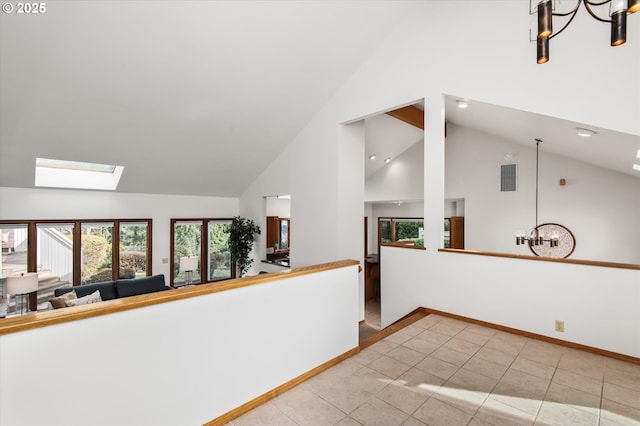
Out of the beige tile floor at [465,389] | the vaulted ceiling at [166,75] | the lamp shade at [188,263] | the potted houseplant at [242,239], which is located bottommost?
the beige tile floor at [465,389]

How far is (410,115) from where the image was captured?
5.92m

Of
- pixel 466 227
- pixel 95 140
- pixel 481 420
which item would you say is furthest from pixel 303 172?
pixel 481 420

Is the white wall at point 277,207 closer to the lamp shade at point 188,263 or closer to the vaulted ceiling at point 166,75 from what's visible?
the lamp shade at point 188,263

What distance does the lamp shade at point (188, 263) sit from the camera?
6.59 meters

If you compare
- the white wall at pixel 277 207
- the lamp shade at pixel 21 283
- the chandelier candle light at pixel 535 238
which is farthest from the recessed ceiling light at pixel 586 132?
the lamp shade at pixel 21 283

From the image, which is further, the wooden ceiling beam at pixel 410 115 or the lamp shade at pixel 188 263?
the lamp shade at pixel 188 263

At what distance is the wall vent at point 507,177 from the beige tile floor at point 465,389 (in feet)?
12.5

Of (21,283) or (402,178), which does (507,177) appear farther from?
(21,283)

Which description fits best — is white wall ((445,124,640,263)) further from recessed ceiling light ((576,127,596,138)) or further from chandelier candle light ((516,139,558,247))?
recessed ceiling light ((576,127,596,138))

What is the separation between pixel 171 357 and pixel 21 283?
437 cm

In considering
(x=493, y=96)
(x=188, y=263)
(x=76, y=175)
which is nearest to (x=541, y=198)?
(x=493, y=96)

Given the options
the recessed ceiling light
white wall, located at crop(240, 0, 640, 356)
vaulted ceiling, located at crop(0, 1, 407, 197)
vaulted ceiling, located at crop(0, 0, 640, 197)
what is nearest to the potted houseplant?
vaulted ceiling, located at crop(0, 0, 640, 197)

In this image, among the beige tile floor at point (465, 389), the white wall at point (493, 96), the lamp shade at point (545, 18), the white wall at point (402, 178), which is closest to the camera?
the lamp shade at point (545, 18)

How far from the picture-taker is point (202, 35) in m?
3.48
